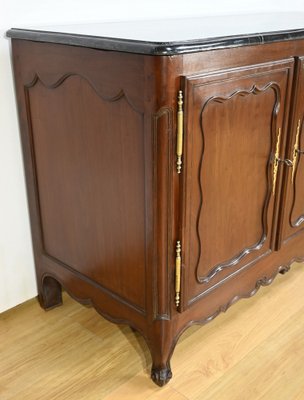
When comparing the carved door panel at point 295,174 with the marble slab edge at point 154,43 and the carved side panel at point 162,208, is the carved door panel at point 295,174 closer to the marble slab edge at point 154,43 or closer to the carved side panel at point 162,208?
the marble slab edge at point 154,43

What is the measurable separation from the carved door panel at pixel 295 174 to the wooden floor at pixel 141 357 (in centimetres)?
25

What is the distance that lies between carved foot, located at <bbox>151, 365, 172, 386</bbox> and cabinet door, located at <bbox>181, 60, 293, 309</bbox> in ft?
0.56

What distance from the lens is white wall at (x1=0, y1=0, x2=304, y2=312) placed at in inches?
45.9

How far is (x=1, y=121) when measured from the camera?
1.20 metres

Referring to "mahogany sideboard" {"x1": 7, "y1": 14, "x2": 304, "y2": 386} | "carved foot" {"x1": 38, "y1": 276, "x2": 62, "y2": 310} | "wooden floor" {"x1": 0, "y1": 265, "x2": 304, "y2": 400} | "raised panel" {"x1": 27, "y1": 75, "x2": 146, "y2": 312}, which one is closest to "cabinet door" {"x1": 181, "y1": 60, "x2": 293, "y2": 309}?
"mahogany sideboard" {"x1": 7, "y1": 14, "x2": 304, "y2": 386}

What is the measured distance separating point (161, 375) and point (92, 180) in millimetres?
482

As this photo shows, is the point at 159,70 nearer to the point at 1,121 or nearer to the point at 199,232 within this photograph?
the point at 199,232

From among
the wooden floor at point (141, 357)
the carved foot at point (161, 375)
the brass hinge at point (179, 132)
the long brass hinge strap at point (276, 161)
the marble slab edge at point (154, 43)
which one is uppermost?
the marble slab edge at point (154, 43)

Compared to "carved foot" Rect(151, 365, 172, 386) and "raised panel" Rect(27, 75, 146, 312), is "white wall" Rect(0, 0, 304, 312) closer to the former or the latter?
"raised panel" Rect(27, 75, 146, 312)

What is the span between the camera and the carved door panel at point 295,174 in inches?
45.7

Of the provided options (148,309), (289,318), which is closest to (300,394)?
(289,318)

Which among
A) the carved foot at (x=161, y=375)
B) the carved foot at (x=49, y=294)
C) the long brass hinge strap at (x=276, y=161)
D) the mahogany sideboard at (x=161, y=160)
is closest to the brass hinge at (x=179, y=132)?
the mahogany sideboard at (x=161, y=160)

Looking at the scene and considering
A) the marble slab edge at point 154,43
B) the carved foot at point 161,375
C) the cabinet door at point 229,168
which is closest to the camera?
the marble slab edge at point 154,43

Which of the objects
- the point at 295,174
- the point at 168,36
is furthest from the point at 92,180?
the point at 295,174
